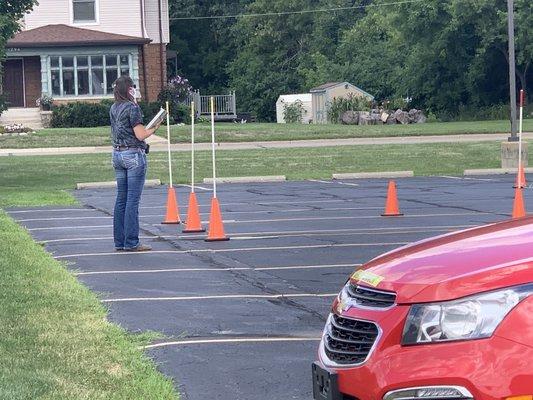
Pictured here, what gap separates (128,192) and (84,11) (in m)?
42.0

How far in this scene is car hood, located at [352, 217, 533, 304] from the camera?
4.60 meters

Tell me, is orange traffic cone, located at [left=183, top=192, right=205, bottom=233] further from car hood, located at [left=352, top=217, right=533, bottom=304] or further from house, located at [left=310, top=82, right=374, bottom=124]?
house, located at [left=310, top=82, right=374, bottom=124]

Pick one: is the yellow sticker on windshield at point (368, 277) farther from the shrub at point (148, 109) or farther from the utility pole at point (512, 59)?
the shrub at point (148, 109)

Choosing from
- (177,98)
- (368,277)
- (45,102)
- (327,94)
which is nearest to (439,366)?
(368,277)

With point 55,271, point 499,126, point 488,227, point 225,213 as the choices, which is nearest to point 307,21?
point 499,126

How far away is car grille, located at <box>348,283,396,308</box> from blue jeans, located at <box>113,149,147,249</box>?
311 inches

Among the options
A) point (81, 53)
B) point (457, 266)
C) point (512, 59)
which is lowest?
point (457, 266)

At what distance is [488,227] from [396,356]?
1.29m

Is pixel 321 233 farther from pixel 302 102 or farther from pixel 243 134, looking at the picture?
pixel 302 102

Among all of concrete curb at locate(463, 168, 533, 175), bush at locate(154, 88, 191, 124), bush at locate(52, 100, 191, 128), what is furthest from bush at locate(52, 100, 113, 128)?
concrete curb at locate(463, 168, 533, 175)

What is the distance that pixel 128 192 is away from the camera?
13.0 meters

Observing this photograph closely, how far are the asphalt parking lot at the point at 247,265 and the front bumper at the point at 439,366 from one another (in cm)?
180

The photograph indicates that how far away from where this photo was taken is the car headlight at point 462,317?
4504mm

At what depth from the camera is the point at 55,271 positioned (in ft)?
35.8
